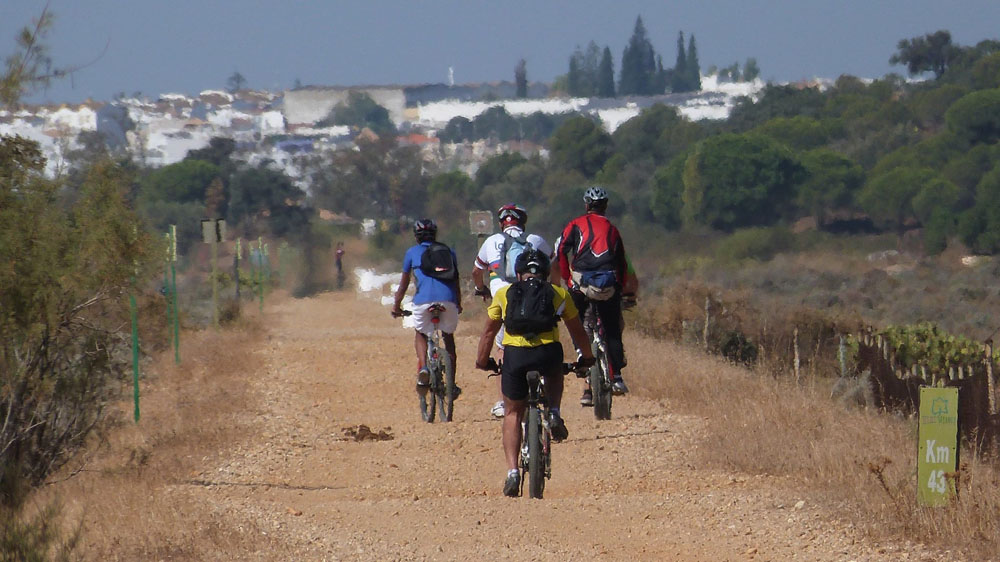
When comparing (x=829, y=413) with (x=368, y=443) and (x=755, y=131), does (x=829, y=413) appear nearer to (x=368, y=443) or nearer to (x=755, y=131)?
(x=368, y=443)

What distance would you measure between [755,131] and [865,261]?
27458 mm

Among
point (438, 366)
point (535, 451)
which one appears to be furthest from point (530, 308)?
point (438, 366)

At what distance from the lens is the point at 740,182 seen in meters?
64.8

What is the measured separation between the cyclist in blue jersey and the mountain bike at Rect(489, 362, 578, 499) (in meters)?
3.73

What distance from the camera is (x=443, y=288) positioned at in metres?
13.4

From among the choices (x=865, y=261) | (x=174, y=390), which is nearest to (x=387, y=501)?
(x=174, y=390)

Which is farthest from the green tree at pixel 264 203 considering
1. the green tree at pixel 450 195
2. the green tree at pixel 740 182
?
the green tree at pixel 740 182

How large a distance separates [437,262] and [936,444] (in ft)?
18.4

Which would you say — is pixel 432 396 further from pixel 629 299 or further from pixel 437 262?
pixel 629 299

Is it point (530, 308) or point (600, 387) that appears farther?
point (600, 387)

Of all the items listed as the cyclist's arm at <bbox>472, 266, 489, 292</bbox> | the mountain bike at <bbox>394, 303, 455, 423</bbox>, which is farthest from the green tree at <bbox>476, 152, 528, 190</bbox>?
→ the cyclist's arm at <bbox>472, 266, 489, 292</bbox>

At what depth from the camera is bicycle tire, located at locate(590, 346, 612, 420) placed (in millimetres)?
12062

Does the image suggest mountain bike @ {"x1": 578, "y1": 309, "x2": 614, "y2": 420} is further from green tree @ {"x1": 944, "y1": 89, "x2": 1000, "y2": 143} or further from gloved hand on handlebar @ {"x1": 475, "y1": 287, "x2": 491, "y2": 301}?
green tree @ {"x1": 944, "y1": 89, "x2": 1000, "y2": 143}

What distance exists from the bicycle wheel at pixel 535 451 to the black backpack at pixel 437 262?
391 centimetres
